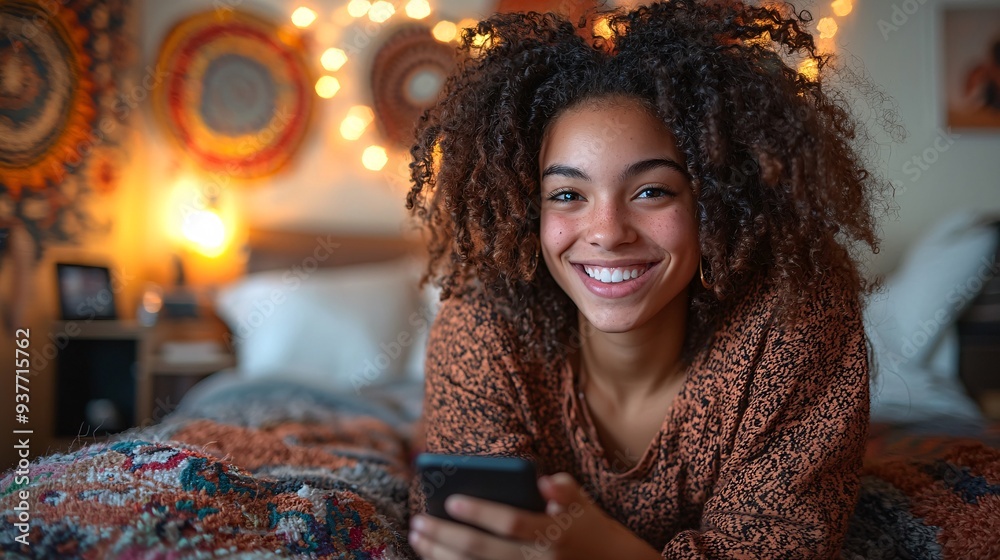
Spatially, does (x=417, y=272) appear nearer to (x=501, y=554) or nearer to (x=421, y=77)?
(x=421, y=77)

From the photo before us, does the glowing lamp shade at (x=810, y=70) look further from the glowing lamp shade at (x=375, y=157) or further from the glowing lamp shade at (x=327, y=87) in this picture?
the glowing lamp shade at (x=327, y=87)

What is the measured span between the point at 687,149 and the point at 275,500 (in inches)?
30.1

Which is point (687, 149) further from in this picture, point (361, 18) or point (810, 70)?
point (361, 18)

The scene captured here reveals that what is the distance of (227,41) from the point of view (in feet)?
10.9

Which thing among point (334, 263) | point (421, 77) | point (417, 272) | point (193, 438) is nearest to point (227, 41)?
point (421, 77)

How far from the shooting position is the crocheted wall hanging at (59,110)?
2.33m

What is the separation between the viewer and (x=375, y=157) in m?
3.36

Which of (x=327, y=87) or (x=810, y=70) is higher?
(x=327, y=87)

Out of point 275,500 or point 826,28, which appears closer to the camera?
point 275,500

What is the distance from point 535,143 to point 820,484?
0.68 meters

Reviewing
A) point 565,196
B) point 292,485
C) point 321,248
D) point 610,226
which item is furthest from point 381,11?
point 292,485

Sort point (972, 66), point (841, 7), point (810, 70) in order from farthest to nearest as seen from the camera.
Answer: point (972, 66) < point (841, 7) < point (810, 70)

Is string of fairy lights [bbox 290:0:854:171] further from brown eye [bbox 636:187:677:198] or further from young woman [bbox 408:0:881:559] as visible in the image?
brown eye [bbox 636:187:677:198]

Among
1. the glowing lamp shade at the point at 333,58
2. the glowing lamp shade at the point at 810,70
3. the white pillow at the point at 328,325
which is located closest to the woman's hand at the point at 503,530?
the glowing lamp shade at the point at 810,70
